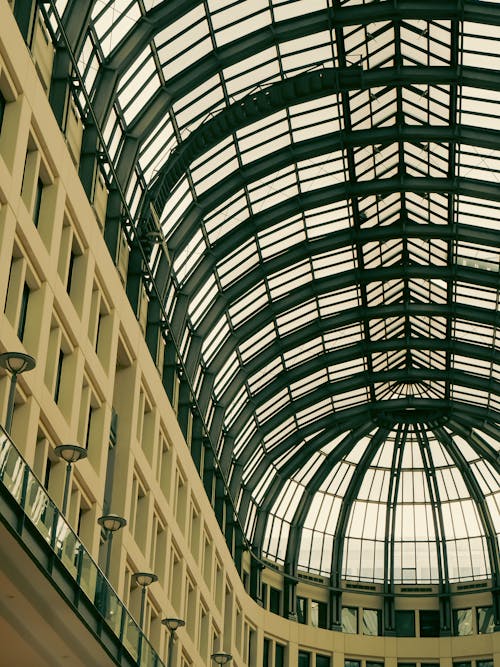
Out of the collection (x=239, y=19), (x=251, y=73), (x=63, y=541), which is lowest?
(x=63, y=541)

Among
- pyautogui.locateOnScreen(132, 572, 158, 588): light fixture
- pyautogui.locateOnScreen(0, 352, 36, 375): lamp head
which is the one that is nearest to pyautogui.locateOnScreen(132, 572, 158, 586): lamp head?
pyautogui.locateOnScreen(132, 572, 158, 588): light fixture

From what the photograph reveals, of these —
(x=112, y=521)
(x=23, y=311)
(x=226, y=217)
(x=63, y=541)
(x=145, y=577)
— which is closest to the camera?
(x=63, y=541)

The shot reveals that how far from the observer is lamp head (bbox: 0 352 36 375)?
23.9m

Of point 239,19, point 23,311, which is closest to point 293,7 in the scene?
point 239,19

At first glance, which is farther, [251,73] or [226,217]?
[226,217]

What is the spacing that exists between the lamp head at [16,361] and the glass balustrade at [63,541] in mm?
2110

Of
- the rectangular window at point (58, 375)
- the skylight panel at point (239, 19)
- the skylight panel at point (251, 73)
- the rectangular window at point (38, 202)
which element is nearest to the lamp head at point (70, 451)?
the rectangular window at point (58, 375)

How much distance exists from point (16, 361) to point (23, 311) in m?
6.37

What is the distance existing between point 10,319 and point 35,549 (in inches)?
304

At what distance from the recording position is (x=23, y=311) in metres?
30.4

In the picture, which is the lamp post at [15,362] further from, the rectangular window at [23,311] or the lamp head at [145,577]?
the lamp head at [145,577]

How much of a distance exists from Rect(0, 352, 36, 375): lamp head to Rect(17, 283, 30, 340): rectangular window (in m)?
5.50

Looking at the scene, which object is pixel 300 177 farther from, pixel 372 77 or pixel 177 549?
pixel 177 549

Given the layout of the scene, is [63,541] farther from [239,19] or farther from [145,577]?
[239,19]
